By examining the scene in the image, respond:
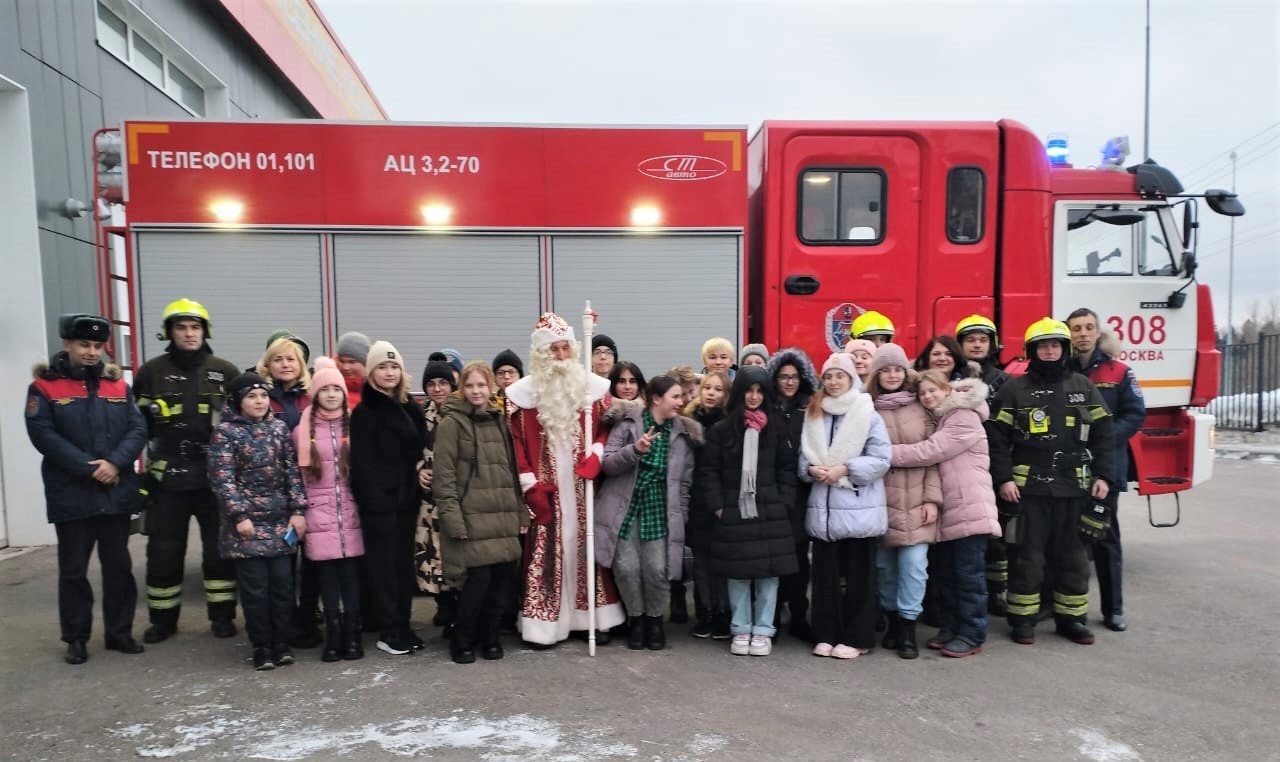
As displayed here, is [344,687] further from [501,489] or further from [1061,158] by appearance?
[1061,158]

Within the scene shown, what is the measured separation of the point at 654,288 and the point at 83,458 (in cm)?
362

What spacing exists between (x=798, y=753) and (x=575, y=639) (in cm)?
169

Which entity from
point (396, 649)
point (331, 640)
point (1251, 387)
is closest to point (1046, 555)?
point (396, 649)

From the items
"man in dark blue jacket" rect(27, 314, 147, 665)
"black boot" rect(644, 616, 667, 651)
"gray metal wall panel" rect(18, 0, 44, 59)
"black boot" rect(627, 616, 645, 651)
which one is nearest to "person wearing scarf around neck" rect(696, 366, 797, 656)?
"black boot" rect(644, 616, 667, 651)

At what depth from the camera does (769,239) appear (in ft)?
18.3

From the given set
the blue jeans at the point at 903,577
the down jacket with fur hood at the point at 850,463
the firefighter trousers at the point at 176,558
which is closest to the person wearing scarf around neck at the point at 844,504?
the down jacket with fur hood at the point at 850,463

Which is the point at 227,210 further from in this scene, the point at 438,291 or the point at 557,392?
the point at 557,392

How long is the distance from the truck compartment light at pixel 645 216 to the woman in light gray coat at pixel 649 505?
1.72 meters

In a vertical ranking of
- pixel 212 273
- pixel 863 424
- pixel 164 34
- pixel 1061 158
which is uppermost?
pixel 164 34

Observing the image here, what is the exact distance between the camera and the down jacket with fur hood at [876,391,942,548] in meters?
4.10

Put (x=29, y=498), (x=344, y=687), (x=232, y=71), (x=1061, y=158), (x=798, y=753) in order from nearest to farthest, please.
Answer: (x=798, y=753), (x=344, y=687), (x=1061, y=158), (x=29, y=498), (x=232, y=71)

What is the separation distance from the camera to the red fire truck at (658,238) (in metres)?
5.27

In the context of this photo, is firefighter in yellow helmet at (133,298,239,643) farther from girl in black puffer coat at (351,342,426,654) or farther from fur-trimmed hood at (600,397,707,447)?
fur-trimmed hood at (600,397,707,447)

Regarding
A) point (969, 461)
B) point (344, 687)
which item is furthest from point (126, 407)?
point (969, 461)
